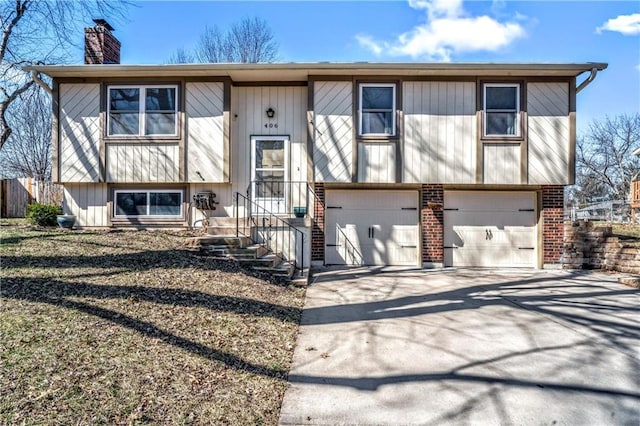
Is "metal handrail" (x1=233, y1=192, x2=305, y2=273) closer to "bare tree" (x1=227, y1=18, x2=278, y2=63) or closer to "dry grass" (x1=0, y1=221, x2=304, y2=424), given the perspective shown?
"dry grass" (x1=0, y1=221, x2=304, y2=424)

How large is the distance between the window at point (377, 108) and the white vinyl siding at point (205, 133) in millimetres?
3364

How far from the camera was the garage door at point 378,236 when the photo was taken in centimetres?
945

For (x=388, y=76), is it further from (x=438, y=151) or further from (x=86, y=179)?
(x=86, y=179)

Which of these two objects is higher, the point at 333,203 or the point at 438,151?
the point at 438,151

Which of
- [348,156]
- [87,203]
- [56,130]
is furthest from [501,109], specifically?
[56,130]

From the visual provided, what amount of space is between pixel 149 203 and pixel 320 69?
520 cm

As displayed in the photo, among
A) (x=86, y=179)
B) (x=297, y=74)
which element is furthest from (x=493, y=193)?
(x=86, y=179)

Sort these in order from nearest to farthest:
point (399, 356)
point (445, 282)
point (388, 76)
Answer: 1. point (399, 356)
2. point (445, 282)
3. point (388, 76)

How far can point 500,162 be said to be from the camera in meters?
9.10

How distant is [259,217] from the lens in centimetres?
915

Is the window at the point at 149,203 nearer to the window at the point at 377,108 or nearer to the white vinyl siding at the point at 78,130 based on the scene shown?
the white vinyl siding at the point at 78,130

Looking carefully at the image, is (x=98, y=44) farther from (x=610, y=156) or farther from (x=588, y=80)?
(x=610, y=156)

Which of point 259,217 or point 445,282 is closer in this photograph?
point 445,282

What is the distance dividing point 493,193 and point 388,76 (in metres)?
3.86
